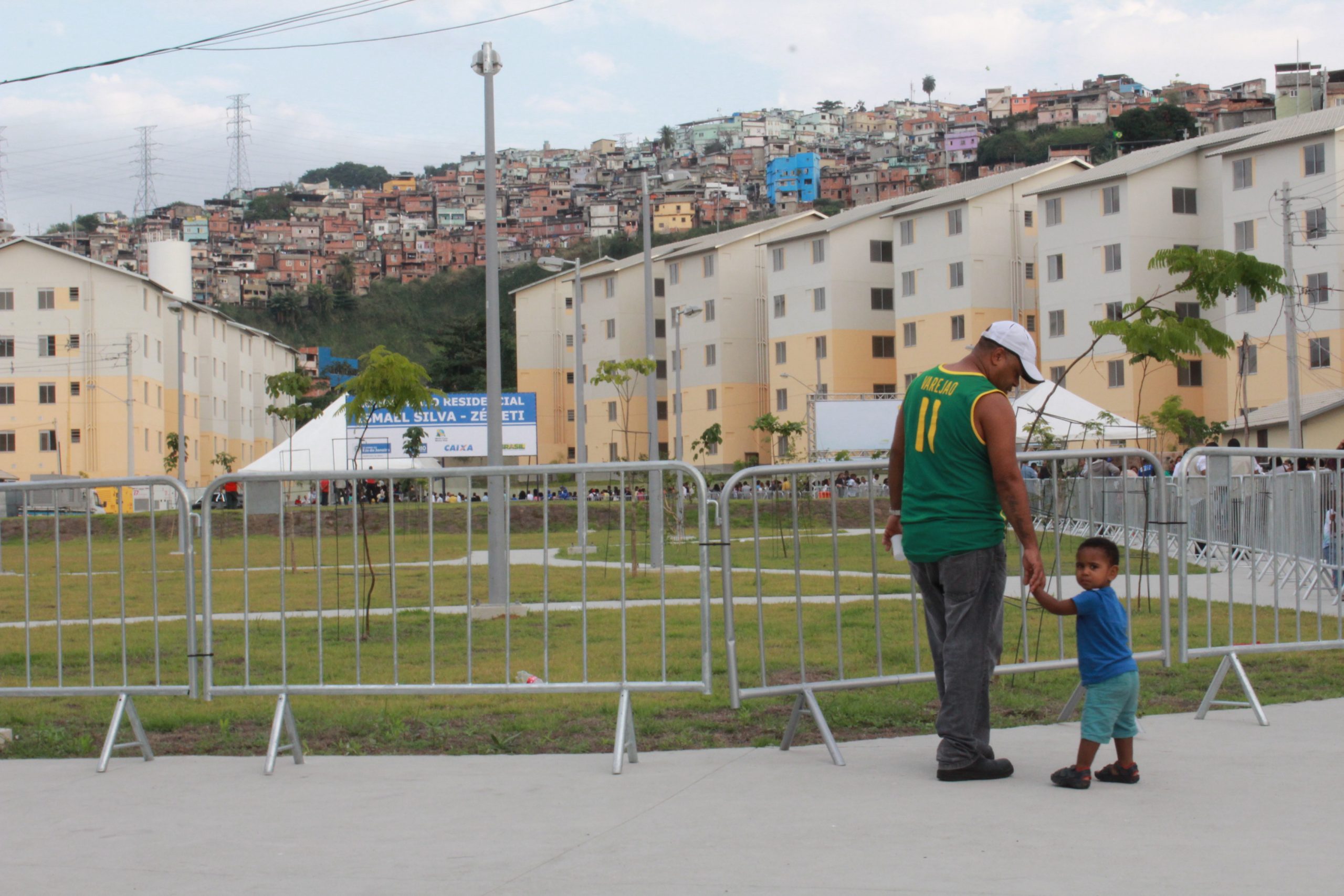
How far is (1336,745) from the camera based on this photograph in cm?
639

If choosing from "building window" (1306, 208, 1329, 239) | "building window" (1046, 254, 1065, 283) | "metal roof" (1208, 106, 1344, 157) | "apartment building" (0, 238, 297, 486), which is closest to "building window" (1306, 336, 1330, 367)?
"building window" (1306, 208, 1329, 239)

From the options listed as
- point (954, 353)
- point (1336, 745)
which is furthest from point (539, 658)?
point (954, 353)

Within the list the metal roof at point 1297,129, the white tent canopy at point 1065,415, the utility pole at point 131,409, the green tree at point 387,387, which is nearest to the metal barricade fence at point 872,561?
the green tree at point 387,387

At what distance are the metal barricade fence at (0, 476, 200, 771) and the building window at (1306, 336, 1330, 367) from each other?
1857 inches

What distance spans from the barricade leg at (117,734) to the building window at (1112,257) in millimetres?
52471

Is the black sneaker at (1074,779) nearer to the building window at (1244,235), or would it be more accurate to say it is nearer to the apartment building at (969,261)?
the building window at (1244,235)

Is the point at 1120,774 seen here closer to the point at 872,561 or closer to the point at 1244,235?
the point at 872,561

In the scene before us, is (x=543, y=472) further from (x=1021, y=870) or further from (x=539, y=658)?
(x=1021, y=870)

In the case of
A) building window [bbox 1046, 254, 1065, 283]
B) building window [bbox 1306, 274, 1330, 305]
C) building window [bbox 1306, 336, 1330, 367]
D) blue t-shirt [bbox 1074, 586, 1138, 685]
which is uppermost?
building window [bbox 1046, 254, 1065, 283]

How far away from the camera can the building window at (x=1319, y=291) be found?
48000 mm

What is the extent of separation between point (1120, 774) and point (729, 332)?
6748cm

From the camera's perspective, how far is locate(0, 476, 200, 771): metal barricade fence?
22.9 feet

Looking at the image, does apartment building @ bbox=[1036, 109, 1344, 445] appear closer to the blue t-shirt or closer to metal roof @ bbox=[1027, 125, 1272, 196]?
metal roof @ bbox=[1027, 125, 1272, 196]

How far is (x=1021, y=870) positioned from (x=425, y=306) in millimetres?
137835
